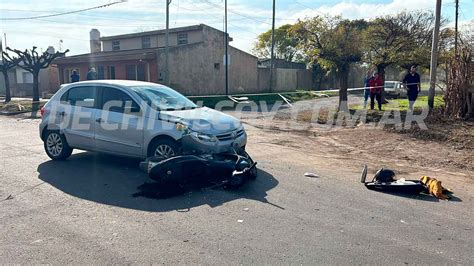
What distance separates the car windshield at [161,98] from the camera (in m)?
7.03

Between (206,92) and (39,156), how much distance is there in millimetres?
23258

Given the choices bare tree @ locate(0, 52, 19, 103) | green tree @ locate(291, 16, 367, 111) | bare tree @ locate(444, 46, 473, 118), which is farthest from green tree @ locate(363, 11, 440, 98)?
bare tree @ locate(0, 52, 19, 103)

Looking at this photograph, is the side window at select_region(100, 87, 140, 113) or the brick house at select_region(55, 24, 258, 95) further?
the brick house at select_region(55, 24, 258, 95)

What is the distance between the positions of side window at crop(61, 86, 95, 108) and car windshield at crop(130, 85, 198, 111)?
36.3 inches

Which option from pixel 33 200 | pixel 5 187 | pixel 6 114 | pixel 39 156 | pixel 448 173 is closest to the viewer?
pixel 33 200

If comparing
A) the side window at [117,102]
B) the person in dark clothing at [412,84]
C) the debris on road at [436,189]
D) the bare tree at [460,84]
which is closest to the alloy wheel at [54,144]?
the side window at [117,102]

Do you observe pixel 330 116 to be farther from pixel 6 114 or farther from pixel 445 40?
pixel 6 114

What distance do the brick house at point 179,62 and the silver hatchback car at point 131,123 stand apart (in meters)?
18.8

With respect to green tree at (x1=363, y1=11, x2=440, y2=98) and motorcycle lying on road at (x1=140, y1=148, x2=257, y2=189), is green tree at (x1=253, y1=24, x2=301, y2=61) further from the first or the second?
motorcycle lying on road at (x1=140, y1=148, x2=257, y2=189)

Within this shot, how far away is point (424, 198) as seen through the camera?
5637 mm

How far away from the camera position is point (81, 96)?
25.1 feet

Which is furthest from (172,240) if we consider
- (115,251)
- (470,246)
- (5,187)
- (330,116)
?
(330,116)

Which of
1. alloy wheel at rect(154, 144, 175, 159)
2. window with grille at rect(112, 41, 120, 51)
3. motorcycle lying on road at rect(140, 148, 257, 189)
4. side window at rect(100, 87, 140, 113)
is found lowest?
motorcycle lying on road at rect(140, 148, 257, 189)

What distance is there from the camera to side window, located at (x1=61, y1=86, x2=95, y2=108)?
296 inches
